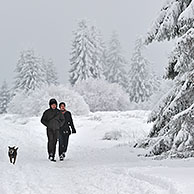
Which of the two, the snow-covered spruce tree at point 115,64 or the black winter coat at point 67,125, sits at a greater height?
the snow-covered spruce tree at point 115,64

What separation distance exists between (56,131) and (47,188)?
4282mm

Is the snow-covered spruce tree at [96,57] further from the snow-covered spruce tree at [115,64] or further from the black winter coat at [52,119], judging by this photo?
the black winter coat at [52,119]

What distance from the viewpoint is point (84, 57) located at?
163 feet

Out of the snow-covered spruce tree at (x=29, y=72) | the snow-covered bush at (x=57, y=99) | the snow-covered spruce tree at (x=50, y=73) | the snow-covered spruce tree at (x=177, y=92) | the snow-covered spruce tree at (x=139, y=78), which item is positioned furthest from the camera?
the snow-covered spruce tree at (x=50, y=73)

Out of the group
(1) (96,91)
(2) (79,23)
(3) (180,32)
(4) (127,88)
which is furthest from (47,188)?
(4) (127,88)

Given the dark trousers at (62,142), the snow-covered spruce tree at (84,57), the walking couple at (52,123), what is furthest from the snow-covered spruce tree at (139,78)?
the walking couple at (52,123)

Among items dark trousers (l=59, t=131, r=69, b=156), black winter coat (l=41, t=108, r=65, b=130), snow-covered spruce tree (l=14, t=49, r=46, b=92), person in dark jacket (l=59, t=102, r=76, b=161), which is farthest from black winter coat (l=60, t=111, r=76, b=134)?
snow-covered spruce tree (l=14, t=49, r=46, b=92)

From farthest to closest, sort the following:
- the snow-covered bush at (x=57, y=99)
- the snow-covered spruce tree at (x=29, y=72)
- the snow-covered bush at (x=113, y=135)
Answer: the snow-covered spruce tree at (x=29, y=72) < the snow-covered bush at (x=57, y=99) < the snow-covered bush at (x=113, y=135)

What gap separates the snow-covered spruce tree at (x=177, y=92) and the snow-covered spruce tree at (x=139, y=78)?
4426 cm

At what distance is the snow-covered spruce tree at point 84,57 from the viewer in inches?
1927

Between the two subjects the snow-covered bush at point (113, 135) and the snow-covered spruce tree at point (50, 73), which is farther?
the snow-covered spruce tree at point (50, 73)

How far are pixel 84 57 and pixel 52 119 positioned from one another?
39921mm

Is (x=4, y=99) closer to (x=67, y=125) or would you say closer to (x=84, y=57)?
(x=84, y=57)

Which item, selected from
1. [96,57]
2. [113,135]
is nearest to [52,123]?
[113,135]
